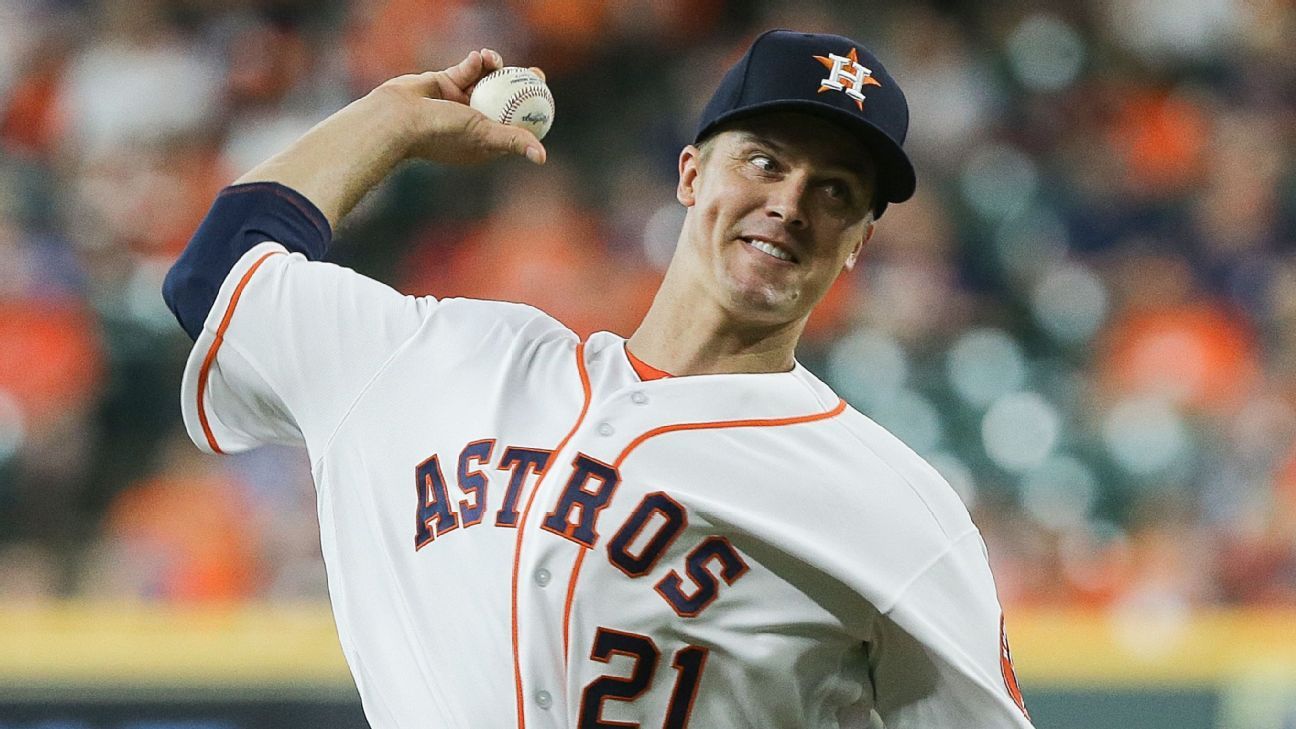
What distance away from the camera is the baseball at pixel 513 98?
2318 millimetres

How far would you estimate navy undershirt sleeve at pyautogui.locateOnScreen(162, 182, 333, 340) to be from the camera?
2178 millimetres

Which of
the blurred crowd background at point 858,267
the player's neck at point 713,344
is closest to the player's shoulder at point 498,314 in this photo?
the player's neck at point 713,344

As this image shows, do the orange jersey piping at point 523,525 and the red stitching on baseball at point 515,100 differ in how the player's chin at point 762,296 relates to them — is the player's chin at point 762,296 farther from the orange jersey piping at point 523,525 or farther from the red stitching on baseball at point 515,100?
the red stitching on baseball at point 515,100

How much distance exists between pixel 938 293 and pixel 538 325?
12.3 ft

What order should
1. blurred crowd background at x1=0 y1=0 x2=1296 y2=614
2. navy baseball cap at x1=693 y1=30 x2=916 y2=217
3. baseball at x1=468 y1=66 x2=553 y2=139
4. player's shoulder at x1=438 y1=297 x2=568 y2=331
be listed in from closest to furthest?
navy baseball cap at x1=693 y1=30 x2=916 y2=217, player's shoulder at x1=438 y1=297 x2=568 y2=331, baseball at x1=468 y1=66 x2=553 y2=139, blurred crowd background at x1=0 y1=0 x2=1296 y2=614

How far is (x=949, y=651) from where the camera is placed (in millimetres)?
1896

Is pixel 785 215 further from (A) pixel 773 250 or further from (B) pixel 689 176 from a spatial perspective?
(B) pixel 689 176

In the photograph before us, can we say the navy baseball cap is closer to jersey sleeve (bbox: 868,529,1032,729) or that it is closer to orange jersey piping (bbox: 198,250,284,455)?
jersey sleeve (bbox: 868,529,1032,729)

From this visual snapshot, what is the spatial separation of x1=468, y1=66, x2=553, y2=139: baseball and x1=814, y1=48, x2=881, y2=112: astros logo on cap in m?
0.45

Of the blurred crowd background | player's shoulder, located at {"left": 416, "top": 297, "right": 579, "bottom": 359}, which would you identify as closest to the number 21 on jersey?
player's shoulder, located at {"left": 416, "top": 297, "right": 579, "bottom": 359}

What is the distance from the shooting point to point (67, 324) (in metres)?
5.60

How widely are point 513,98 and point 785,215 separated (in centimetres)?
48

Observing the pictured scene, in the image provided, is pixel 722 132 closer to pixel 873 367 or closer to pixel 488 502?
pixel 488 502

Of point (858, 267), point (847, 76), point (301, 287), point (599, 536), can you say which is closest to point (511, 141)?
point (301, 287)
